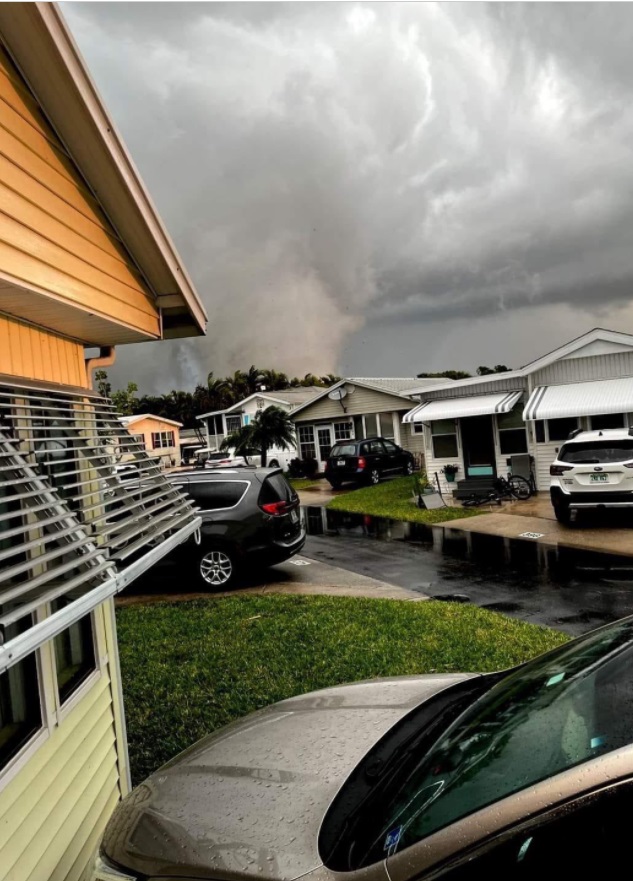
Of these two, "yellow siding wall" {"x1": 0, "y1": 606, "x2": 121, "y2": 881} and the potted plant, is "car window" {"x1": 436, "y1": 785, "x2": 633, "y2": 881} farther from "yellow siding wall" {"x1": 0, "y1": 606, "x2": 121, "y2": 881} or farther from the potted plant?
the potted plant

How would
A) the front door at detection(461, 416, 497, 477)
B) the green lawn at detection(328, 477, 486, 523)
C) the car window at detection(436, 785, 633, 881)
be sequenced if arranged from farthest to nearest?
the front door at detection(461, 416, 497, 477)
the green lawn at detection(328, 477, 486, 523)
the car window at detection(436, 785, 633, 881)

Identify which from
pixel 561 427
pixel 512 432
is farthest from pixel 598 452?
pixel 512 432

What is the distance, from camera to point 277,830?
2.02 meters

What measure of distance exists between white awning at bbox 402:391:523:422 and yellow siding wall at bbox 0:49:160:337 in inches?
536

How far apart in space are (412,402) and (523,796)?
23430mm

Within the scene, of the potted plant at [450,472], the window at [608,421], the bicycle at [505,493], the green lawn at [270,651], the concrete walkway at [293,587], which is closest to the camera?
the green lawn at [270,651]

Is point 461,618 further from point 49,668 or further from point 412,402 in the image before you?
point 412,402

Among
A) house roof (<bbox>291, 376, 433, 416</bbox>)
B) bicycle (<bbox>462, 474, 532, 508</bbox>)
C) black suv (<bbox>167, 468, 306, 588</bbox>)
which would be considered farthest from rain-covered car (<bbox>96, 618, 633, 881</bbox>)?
house roof (<bbox>291, 376, 433, 416</bbox>)

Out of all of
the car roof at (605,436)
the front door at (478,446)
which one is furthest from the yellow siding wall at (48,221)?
the front door at (478,446)

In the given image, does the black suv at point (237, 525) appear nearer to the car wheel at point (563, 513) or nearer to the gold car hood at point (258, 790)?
the car wheel at point (563, 513)

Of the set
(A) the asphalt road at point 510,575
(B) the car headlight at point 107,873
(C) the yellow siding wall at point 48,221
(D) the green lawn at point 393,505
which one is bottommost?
(A) the asphalt road at point 510,575

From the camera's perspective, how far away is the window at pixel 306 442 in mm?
28359

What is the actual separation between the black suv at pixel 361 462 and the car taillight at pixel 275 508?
1211 centimetres

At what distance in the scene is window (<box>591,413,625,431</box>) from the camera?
49.0ft
